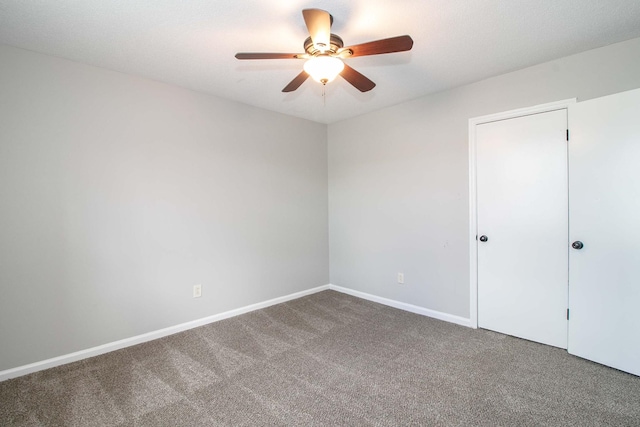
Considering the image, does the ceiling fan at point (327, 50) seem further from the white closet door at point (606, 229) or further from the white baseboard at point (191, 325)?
the white baseboard at point (191, 325)

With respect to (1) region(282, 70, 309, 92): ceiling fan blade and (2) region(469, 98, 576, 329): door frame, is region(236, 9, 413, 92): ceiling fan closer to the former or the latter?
(1) region(282, 70, 309, 92): ceiling fan blade

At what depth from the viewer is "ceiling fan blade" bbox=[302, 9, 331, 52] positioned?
59.1 inches

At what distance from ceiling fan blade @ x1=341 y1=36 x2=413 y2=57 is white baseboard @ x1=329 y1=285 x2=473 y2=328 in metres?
2.71

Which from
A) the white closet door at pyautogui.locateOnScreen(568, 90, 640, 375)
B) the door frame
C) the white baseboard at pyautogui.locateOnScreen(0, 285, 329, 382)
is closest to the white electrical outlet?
the white baseboard at pyautogui.locateOnScreen(0, 285, 329, 382)

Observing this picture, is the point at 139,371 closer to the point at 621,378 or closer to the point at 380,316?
the point at 380,316

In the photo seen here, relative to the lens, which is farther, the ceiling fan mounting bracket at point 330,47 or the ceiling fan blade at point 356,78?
the ceiling fan blade at point 356,78

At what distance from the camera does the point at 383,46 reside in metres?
1.74

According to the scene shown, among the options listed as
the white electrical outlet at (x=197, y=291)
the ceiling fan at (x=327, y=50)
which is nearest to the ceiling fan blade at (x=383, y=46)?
the ceiling fan at (x=327, y=50)

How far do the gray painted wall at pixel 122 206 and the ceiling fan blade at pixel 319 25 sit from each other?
193 cm

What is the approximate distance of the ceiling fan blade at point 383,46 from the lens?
1667mm

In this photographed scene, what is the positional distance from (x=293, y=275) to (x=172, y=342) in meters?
1.67

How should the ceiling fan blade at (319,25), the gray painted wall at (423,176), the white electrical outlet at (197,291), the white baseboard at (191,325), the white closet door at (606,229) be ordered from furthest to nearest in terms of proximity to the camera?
the white electrical outlet at (197,291) → the gray painted wall at (423,176) → the white baseboard at (191,325) → the white closet door at (606,229) → the ceiling fan blade at (319,25)

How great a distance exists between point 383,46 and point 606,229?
220 cm

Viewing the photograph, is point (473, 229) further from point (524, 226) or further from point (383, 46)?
point (383, 46)
